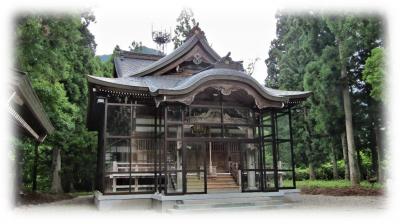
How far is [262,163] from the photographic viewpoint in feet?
45.5

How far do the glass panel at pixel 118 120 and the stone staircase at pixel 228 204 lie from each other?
17.6 feet

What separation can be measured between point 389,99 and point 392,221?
579 centimetres

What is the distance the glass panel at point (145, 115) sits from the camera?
15.0 m

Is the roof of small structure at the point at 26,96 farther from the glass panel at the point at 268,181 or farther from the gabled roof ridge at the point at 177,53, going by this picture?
the glass panel at the point at 268,181

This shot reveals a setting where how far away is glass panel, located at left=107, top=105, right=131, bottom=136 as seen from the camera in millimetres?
15922

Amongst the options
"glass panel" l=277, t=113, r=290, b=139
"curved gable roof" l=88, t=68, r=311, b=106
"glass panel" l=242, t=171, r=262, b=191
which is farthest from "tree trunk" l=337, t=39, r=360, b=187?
"glass panel" l=277, t=113, r=290, b=139

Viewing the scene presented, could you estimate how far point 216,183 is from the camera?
1512 cm

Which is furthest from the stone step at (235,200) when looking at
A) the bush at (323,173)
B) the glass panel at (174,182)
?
the bush at (323,173)

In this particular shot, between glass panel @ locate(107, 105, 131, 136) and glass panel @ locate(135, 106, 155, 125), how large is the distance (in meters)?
0.80

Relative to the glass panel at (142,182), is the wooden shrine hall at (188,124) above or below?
above

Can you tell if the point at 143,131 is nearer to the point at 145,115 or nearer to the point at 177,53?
the point at 145,115

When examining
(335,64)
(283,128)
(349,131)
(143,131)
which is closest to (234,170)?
(143,131)

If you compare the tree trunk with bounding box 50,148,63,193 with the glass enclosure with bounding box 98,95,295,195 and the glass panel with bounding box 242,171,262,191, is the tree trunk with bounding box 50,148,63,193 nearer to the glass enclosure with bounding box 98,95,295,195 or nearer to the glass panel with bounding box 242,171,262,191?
the glass enclosure with bounding box 98,95,295,195

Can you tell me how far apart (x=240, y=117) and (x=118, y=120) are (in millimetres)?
5692
